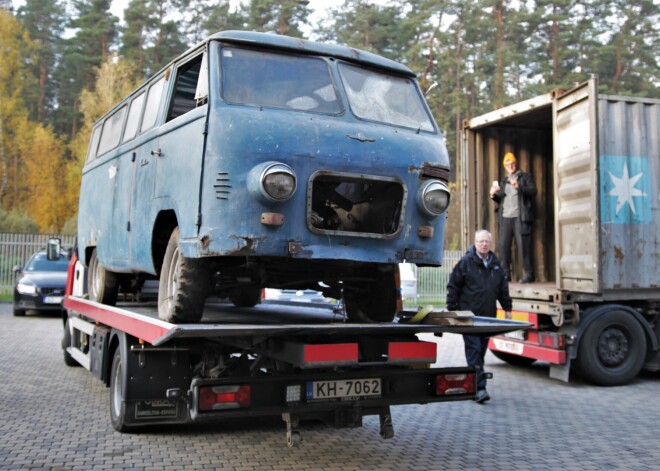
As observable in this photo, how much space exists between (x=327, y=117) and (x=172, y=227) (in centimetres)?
167

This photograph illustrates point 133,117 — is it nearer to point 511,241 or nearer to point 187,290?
point 187,290

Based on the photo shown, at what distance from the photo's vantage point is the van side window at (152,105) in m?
6.58

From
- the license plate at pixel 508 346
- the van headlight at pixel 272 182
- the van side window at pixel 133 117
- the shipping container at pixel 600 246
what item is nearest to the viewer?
the van headlight at pixel 272 182

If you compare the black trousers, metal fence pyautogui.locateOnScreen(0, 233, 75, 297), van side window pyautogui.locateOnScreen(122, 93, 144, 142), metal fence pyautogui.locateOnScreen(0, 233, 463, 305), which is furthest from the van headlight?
metal fence pyautogui.locateOnScreen(0, 233, 75, 297)

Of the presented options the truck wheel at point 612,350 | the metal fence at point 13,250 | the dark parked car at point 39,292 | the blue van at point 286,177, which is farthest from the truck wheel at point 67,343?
the metal fence at point 13,250

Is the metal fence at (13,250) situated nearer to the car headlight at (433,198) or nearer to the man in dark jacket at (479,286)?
the man in dark jacket at (479,286)

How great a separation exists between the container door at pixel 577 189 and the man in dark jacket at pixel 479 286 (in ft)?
4.63

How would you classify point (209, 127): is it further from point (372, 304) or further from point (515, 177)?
point (515, 177)

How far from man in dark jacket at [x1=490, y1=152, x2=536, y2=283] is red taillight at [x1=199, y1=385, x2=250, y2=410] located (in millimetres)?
6638

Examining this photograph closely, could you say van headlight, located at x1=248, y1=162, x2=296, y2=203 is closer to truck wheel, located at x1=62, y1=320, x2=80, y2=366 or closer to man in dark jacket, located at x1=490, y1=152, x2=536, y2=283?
truck wheel, located at x1=62, y1=320, x2=80, y2=366

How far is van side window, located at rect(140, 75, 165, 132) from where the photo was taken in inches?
259

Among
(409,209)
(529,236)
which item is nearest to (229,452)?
(409,209)

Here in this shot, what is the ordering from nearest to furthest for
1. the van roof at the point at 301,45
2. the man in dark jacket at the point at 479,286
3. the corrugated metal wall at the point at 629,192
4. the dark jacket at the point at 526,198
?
1. the van roof at the point at 301,45
2. the man in dark jacket at the point at 479,286
3. the corrugated metal wall at the point at 629,192
4. the dark jacket at the point at 526,198

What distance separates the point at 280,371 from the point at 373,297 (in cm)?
133
